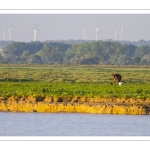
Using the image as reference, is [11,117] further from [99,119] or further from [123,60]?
[123,60]

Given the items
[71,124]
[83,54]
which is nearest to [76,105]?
[71,124]

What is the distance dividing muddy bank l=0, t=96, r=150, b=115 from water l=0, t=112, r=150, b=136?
2.80 feet

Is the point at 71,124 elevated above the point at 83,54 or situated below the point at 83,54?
above

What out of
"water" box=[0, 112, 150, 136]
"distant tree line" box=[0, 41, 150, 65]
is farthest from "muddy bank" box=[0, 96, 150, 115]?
"distant tree line" box=[0, 41, 150, 65]

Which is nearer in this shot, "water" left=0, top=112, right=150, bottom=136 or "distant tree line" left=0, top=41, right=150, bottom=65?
"water" left=0, top=112, right=150, bottom=136

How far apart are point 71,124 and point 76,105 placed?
4.44m

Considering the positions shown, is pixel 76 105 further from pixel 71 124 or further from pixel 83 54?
pixel 83 54

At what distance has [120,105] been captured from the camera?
33.0m

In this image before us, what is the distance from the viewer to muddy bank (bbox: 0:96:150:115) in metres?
32.0

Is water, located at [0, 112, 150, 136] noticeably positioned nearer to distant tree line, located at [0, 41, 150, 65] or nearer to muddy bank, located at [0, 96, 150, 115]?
muddy bank, located at [0, 96, 150, 115]

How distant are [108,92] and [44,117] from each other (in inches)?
323

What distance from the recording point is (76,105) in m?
32.8

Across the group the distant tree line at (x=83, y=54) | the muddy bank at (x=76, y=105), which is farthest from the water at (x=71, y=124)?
the distant tree line at (x=83, y=54)

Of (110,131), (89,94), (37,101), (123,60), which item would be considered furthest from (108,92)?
(123,60)
